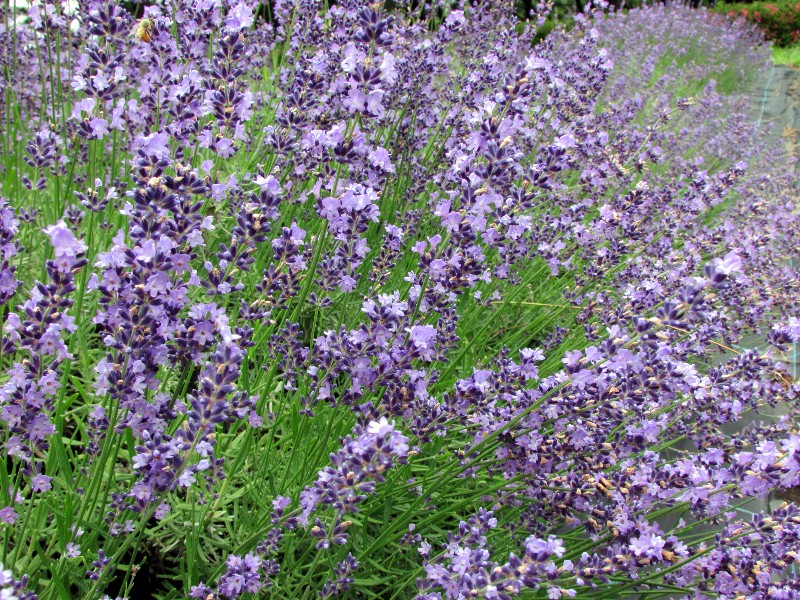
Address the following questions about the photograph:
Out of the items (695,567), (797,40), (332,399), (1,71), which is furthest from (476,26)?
(797,40)

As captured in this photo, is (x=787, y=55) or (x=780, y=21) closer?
(x=787, y=55)

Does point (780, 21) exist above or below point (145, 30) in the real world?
above

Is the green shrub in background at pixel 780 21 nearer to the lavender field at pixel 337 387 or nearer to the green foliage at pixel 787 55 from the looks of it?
the green foliage at pixel 787 55

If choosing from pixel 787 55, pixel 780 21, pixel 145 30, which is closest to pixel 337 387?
pixel 145 30

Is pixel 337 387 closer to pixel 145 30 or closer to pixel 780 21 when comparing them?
pixel 145 30

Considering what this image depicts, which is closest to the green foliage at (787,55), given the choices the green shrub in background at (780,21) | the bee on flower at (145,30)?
the green shrub in background at (780,21)

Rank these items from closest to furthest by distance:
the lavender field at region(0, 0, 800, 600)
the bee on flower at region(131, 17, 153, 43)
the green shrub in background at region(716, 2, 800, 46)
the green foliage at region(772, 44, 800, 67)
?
1. the lavender field at region(0, 0, 800, 600)
2. the bee on flower at region(131, 17, 153, 43)
3. the green foliage at region(772, 44, 800, 67)
4. the green shrub in background at region(716, 2, 800, 46)

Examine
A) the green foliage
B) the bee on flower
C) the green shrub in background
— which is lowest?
the bee on flower

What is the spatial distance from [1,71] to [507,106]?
114 inches

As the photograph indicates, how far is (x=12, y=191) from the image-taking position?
10.5ft

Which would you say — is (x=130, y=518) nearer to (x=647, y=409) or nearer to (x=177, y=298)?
(x=177, y=298)

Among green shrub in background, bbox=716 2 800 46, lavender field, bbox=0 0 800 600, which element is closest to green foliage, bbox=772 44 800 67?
green shrub in background, bbox=716 2 800 46

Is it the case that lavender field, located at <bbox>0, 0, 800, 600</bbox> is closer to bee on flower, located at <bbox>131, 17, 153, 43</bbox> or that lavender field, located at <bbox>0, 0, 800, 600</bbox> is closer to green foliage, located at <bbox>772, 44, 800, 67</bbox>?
bee on flower, located at <bbox>131, 17, 153, 43</bbox>

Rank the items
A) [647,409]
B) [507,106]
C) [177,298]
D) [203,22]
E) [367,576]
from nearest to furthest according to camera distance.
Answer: [177,298] → [507,106] → [647,409] → [367,576] → [203,22]
